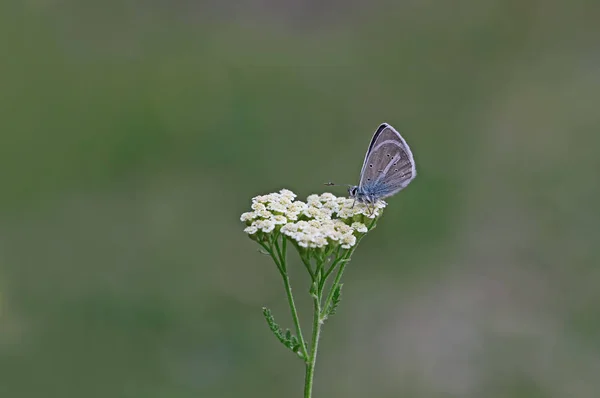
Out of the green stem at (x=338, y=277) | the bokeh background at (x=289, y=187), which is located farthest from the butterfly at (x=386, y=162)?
the bokeh background at (x=289, y=187)

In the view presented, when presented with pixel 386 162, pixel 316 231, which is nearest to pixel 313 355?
pixel 316 231

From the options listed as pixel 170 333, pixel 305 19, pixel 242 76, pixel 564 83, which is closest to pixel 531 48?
pixel 564 83

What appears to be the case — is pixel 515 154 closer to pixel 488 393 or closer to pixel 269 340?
pixel 488 393

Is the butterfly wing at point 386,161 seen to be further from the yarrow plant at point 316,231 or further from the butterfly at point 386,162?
the yarrow plant at point 316,231

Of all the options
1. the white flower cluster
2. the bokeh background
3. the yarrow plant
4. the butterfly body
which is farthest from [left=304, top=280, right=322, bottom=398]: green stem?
the bokeh background

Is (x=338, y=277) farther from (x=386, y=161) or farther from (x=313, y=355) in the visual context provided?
(x=386, y=161)

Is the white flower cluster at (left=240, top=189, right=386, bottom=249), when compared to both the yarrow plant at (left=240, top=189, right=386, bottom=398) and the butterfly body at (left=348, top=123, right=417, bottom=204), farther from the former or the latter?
the butterfly body at (left=348, top=123, right=417, bottom=204)

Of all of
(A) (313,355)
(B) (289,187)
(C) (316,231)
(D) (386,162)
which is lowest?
(A) (313,355)

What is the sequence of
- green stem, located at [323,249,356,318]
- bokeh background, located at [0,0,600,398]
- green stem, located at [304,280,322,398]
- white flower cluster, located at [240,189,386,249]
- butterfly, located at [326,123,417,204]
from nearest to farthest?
green stem, located at [304,280,322,398] < green stem, located at [323,249,356,318] < white flower cluster, located at [240,189,386,249] < butterfly, located at [326,123,417,204] < bokeh background, located at [0,0,600,398]
